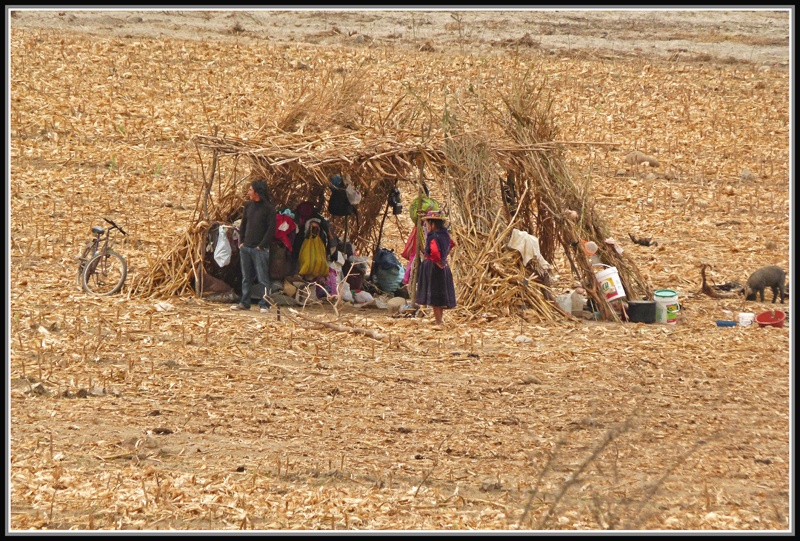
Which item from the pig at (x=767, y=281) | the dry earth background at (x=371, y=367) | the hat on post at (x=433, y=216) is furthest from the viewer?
the pig at (x=767, y=281)

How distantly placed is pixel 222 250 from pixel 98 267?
1.89 metres

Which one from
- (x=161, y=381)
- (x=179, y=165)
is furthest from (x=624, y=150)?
(x=161, y=381)

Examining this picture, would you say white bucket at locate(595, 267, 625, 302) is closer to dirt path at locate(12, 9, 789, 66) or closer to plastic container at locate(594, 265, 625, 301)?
plastic container at locate(594, 265, 625, 301)

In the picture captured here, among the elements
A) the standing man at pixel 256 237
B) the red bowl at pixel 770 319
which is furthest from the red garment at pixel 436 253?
the red bowl at pixel 770 319

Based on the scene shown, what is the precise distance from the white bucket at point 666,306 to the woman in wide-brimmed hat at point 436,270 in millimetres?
2529

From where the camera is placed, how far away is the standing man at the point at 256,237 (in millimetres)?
12430

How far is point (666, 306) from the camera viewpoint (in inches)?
500

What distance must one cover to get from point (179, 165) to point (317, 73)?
5.12 meters

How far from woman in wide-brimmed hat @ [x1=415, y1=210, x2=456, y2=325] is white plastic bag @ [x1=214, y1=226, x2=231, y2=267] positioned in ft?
7.82

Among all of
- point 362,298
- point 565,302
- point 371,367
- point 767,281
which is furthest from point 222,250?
A: point 767,281

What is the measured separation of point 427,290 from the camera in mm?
11891

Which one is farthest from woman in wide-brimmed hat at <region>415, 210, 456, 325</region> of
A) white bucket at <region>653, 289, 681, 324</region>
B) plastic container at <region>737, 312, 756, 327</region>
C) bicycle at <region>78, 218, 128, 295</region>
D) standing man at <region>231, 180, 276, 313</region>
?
bicycle at <region>78, 218, 128, 295</region>

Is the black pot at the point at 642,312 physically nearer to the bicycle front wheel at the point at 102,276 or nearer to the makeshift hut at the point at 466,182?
the makeshift hut at the point at 466,182

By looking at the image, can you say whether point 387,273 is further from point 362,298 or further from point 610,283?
point 610,283
